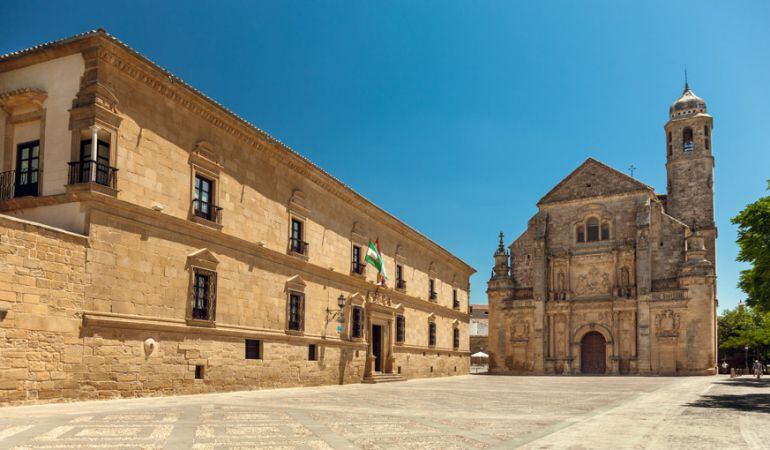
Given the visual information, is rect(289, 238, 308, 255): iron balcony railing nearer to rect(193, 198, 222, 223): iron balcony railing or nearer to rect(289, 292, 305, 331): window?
rect(289, 292, 305, 331): window

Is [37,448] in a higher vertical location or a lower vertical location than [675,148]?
lower

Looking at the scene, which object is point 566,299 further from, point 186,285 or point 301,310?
point 186,285

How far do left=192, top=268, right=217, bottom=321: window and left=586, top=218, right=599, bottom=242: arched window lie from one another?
108ft

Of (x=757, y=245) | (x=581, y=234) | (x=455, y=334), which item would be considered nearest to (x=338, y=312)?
(x=757, y=245)

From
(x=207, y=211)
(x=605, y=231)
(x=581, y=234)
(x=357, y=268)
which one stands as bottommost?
(x=357, y=268)

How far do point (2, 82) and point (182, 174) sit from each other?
4.81 metres

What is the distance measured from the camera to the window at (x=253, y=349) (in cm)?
2003

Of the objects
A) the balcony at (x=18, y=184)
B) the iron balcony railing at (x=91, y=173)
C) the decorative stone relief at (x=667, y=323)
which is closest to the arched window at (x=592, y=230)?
the decorative stone relief at (x=667, y=323)

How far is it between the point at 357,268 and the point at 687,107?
32215 mm

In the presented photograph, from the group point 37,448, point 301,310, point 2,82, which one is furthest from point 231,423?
point 301,310

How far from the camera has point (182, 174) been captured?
17.8 meters

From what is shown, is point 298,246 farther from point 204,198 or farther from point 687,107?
point 687,107

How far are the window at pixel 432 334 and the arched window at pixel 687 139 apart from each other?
24.3 meters

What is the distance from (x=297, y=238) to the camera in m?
23.7
